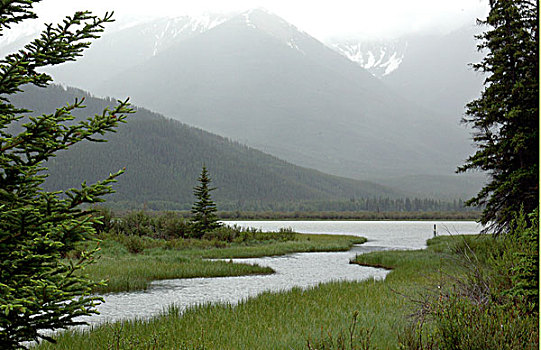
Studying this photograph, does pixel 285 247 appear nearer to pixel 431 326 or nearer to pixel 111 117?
pixel 431 326

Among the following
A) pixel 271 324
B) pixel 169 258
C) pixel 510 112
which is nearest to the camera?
pixel 271 324

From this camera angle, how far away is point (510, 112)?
2045 centimetres

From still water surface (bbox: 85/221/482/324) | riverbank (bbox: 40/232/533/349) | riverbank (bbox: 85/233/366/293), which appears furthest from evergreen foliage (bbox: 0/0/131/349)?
riverbank (bbox: 85/233/366/293)

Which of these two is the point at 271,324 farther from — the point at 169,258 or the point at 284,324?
the point at 169,258

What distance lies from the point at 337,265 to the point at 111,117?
32.4 m

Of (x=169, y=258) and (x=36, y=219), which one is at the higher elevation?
→ (x=36, y=219)

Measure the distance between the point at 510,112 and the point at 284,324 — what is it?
552 inches

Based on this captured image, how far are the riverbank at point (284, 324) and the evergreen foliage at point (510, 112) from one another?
279 inches

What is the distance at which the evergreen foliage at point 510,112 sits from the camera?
21.3 metres

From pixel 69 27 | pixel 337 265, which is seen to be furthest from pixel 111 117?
pixel 337 265

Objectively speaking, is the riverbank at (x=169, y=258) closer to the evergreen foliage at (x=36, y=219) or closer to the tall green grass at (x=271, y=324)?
the tall green grass at (x=271, y=324)

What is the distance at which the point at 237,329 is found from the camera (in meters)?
12.4

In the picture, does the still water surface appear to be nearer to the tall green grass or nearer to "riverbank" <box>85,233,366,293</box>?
"riverbank" <box>85,233,366,293</box>

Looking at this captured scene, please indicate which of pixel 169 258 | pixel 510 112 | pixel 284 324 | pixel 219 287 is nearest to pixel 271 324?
pixel 284 324
